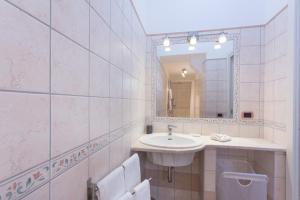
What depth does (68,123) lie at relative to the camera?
684 millimetres

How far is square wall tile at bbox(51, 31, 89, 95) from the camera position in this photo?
2.00 feet

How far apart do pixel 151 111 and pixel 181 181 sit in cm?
88

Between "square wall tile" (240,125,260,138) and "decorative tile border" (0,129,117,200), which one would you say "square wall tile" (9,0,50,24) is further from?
"square wall tile" (240,125,260,138)

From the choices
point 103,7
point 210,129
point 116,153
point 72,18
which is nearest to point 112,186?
point 116,153

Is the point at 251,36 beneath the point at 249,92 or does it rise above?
above

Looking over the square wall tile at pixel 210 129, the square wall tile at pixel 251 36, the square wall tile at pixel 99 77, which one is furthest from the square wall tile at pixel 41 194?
the square wall tile at pixel 251 36

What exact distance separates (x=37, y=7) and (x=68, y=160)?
20.8 inches

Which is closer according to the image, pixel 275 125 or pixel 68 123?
pixel 68 123

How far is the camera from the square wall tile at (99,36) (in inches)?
34.2

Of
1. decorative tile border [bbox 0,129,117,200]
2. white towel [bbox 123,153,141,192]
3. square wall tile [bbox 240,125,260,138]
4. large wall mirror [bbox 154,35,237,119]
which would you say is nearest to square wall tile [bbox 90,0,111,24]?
decorative tile border [bbox 0,129,117,200]

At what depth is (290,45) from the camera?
4.71ft

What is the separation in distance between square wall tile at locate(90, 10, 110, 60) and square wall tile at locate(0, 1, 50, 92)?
32 cm

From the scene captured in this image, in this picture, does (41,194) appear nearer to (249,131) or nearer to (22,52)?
(22,52)

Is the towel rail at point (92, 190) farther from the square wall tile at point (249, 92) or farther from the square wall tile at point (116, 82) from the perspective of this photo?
the square wall tile at point (249, 92)
